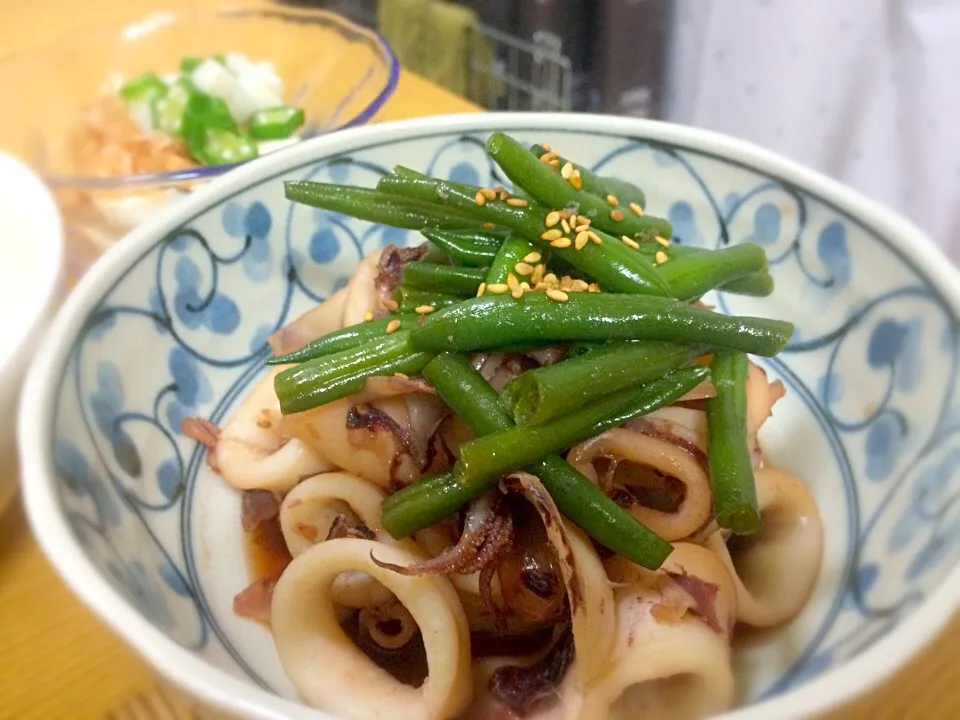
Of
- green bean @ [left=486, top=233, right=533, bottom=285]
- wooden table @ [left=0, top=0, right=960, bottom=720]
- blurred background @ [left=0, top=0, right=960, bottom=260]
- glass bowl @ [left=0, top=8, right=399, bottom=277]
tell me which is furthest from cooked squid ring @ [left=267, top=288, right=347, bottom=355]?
blurred background @ [left=0, top=0, right=960, bottom=260]

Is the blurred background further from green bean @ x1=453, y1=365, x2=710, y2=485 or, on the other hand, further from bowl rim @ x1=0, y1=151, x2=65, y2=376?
green bean @ x1=453, y1=365, x2=710, y2=485

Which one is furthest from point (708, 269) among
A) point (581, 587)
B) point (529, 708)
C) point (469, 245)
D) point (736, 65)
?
point (736, 65)

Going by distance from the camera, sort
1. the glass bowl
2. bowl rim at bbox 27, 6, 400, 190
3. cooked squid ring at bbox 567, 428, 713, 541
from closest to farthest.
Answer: cooked squid ring at bbox 567, 428, 713, 541 → bowl rim at bbox 27, 6, 400, 190 → the glass bowl

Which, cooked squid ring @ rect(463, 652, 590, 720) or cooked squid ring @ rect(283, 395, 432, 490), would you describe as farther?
cooked squid ring @ rect(283, 395, 432, 490)

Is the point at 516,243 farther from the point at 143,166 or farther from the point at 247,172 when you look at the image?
the point at 143,166

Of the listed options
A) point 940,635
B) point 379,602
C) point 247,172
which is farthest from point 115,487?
point 940,635

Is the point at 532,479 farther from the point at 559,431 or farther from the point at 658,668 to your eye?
the point at 658,668

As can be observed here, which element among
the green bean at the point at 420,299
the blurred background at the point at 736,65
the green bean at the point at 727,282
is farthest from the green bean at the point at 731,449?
the blurred background at the point at 736,65
